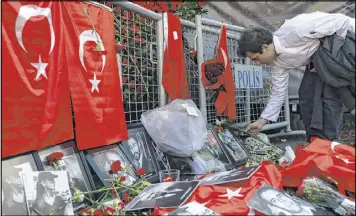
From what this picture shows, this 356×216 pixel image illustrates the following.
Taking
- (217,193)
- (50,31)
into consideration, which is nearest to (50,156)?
(50,31)

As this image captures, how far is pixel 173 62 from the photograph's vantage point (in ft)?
9.23

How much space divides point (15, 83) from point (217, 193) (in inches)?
36.9

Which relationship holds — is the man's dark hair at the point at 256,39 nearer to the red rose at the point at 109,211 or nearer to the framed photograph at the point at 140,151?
the framed photograph at the point at 140,151

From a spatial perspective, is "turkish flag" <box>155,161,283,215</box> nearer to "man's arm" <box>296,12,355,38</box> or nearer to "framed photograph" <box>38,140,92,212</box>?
"framed photograph" <box>38,140,92,212</box>

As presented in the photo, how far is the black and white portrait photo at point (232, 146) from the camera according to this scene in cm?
291

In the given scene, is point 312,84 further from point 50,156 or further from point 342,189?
point 50,156

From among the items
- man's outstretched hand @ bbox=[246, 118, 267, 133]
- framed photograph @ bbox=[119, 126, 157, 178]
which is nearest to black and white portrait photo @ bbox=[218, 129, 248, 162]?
man's outstretched hand @ bbox=[246, 118, 267, 133]

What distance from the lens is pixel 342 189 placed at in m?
1.56

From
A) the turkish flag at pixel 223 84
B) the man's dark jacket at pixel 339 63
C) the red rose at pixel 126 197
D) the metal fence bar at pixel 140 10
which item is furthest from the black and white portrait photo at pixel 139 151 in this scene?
the man's dark jacket at pixel 339 63

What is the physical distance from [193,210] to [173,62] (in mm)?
1572

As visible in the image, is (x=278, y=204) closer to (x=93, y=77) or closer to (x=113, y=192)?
(x=113, y=192)

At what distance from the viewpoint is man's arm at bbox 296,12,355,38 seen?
85.5 inches

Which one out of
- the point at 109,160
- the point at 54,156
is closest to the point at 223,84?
the point at 109,160

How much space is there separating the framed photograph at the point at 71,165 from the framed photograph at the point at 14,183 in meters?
0.09
